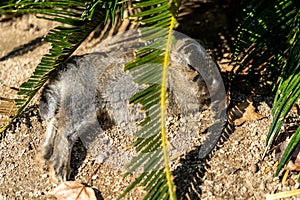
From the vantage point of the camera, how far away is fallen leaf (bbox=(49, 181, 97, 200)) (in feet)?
5.87

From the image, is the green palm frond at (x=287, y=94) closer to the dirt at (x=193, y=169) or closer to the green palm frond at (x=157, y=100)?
the dirt at (x=193, y=169)

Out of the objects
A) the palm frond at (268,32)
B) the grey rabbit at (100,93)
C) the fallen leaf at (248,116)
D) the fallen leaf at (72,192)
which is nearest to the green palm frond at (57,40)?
the grey rabbit at (100,93)

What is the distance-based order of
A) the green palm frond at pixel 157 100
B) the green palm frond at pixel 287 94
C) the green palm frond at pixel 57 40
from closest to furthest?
the green palm frond at pixel 157 100
the green palm frond at pixel 287 94
the green palm frond at pixel 57 40

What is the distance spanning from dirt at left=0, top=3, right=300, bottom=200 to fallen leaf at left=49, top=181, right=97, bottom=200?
3cm

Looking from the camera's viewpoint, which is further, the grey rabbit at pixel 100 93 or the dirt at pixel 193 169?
the grey rabbit at pixel 100 93

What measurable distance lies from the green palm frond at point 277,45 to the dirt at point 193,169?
81 mm

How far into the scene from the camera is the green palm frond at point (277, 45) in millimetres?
1750

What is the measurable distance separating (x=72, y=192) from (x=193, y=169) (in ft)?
1.30

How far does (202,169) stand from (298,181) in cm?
Result: 31

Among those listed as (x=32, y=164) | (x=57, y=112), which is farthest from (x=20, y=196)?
(x=57, y=112)

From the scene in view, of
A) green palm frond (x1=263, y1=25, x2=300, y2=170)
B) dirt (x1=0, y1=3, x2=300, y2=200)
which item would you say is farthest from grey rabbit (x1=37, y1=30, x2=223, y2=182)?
green palm frond (x1=263, y1=25, x2=300, y2=170)

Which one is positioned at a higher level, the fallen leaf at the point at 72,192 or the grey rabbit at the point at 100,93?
the grey rabbit at the point at 100,93

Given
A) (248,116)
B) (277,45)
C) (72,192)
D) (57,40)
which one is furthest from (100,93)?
(277,45)

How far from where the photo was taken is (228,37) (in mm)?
2428
